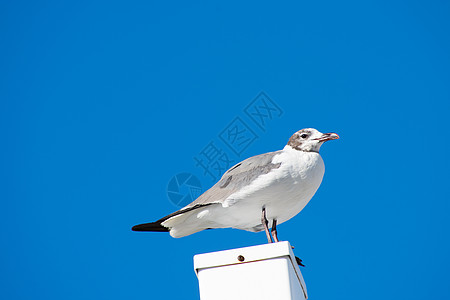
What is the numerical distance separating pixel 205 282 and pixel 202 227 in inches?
97.5

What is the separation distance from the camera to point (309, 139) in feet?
24.6

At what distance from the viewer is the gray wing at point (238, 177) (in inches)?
279

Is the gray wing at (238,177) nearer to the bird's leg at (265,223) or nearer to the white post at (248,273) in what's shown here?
the bird's leg at (265,223)

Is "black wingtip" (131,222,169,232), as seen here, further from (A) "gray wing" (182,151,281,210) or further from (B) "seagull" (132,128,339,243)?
(A) "gray wing" (182,151,281,210)

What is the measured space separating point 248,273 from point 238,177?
232 cm

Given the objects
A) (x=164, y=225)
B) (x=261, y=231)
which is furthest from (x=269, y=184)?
(x=164, y=225)

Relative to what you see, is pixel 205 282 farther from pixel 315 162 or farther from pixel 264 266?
pixel 315 162

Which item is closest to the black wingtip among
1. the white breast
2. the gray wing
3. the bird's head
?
the gray wing

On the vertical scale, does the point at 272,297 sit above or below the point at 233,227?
below

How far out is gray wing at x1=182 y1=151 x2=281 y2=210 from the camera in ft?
23.3

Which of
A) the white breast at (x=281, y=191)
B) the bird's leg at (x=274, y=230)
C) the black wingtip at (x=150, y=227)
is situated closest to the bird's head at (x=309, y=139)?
the white breast at (x=281, y=191)

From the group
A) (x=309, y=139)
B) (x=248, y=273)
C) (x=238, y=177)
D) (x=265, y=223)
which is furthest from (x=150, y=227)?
(x=248, y=273)

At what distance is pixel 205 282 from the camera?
516cm

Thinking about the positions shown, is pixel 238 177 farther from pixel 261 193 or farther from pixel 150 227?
pixel 150 227
